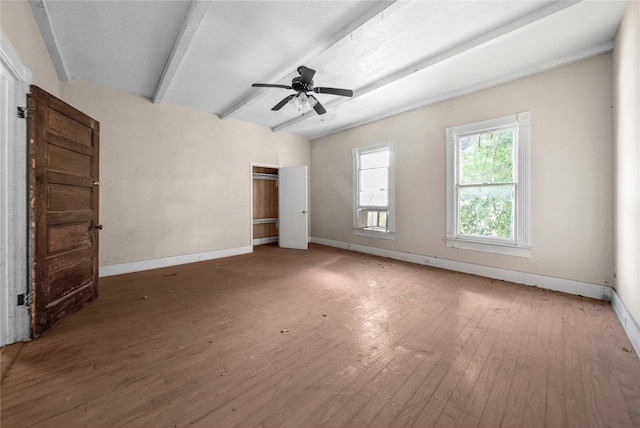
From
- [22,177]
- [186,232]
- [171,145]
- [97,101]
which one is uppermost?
[97,101]

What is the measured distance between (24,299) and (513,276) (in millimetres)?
5421

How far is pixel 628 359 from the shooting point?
5.87 feet

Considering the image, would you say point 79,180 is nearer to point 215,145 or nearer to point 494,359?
point 215,145

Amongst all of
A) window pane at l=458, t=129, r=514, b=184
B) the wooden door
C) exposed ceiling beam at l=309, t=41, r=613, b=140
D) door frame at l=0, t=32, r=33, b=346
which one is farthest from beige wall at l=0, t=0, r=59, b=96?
window pane at l=458, t=129, r=514, b=184

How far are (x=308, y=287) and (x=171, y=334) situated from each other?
1.66m

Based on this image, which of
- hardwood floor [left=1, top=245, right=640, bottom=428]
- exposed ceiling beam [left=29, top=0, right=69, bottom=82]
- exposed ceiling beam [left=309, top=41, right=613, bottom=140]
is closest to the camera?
hardwood floor [left=1, top=245, right=640, bottom=428]

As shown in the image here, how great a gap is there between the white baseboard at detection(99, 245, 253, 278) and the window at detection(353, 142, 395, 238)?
270 centimetres

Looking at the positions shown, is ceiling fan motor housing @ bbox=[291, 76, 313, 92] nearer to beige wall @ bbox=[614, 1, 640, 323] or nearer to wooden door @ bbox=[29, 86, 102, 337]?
wooden door @ bbox=[29, 86, 102, 337]

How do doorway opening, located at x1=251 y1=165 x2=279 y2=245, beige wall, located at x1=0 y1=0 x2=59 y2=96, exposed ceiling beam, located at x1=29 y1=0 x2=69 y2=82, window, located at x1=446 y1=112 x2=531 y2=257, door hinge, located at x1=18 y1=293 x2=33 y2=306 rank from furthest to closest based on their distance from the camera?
doorway opening, located at x1=251 y1=165 x2=279 y2=245 < window, located at x1=446 y1=112 x2=531 y2=257 < exposed ceiling beam, located at x1=29 y1=0 x2=69 y2=82 < door hinge, located at x1=18 y1=293 x2=33 y2=306 < beige wall, located at x1=0 y1=0 x2=59 y2=96

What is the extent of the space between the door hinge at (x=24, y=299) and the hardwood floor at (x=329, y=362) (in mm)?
323

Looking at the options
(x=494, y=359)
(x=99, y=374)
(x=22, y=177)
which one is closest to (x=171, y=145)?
(x=22, y=177)

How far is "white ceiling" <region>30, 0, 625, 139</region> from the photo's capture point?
90.8 inches

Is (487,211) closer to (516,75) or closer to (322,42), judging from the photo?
(516,75)

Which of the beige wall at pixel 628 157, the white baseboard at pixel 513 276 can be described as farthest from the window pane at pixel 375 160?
the beige wall at pixel 628 157
